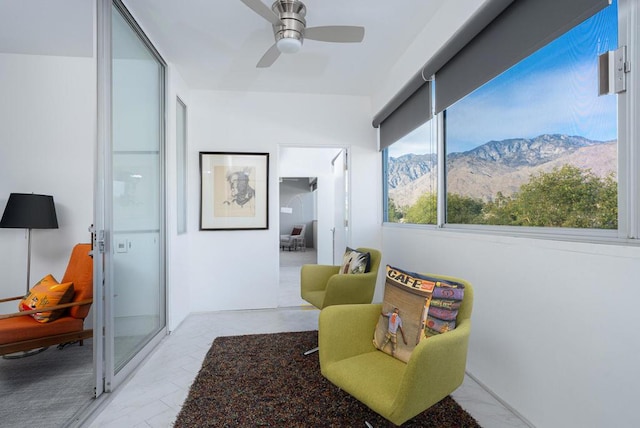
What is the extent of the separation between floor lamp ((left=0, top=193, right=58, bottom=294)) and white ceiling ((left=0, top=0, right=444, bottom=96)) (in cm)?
133

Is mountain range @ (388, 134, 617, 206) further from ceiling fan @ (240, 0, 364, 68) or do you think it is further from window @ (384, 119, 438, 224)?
ceiling fan @ (240, 0, 364, 68)

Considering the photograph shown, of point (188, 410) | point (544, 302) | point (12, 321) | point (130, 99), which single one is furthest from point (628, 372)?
point (12, 321)

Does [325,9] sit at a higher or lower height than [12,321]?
higher

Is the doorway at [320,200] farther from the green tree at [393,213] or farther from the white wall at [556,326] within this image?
the white wall at [556,326]

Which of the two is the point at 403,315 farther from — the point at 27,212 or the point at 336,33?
the point at 27,212

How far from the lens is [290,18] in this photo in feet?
7.02

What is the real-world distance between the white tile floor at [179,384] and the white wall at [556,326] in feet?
0.45

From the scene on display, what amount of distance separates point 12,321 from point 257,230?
223 centimetres

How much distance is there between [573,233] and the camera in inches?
56.6

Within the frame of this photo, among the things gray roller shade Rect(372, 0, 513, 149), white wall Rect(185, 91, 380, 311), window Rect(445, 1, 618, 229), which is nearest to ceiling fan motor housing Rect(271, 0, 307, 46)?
gray roller shade Rect(372, 0, 513, 149)

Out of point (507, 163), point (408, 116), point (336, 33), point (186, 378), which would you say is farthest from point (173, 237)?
point (507, 163)

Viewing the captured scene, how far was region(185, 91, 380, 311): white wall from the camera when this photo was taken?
12.1ft

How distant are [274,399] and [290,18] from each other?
2.52 meters

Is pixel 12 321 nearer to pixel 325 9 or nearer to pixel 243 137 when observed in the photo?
pixel 243 137
